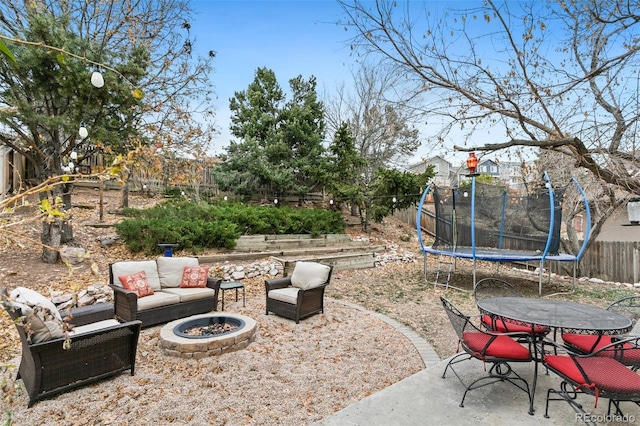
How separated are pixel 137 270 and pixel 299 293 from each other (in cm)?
241

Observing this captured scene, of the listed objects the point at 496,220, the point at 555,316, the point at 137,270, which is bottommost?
the point at 555,316

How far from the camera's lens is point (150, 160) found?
833cm

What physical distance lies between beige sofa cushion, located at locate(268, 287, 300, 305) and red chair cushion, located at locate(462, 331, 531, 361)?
2683mm

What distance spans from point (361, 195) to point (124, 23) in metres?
8.19

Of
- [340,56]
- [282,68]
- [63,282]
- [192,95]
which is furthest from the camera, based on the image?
[282,68]

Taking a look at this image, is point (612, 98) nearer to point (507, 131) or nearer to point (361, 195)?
point (507, 131)

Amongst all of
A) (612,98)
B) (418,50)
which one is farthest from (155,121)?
(612,98)

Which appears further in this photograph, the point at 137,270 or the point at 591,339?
the point at 137,270

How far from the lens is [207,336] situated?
4.07 meters

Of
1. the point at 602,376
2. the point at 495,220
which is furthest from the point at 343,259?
the point at 602,376

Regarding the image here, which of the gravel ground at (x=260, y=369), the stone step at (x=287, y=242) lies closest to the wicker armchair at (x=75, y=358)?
the gravel ground at (x=260, y=369)

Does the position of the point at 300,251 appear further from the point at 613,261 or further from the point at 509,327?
the point at 613,261

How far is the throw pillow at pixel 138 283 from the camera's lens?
16.4ft

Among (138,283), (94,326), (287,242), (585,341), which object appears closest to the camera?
(585,341)
